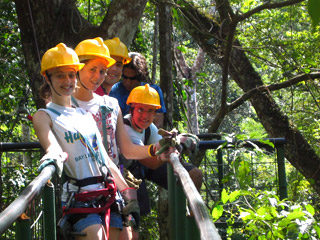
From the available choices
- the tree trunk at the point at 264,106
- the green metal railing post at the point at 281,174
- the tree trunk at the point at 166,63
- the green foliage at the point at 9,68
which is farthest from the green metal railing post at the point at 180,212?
the green foliage at the point at 9,68

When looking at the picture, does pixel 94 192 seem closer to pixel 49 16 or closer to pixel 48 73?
pixel 48 73

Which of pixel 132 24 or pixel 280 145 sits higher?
pixel 132 24

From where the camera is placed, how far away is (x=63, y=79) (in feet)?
9.35

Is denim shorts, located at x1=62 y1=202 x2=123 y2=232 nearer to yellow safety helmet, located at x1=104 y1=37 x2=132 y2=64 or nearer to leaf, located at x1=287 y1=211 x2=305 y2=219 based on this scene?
leaf, located at x1=287 y1=211 x2=305 y2=219

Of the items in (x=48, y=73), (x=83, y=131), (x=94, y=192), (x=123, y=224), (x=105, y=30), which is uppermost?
(x=105, y=30)

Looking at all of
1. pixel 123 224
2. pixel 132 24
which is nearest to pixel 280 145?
pixel 132 24

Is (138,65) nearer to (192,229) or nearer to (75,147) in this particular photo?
(75,147)

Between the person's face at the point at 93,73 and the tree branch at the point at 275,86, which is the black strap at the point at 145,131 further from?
the tree branch at the point at 275,86

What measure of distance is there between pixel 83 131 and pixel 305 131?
6475 mm

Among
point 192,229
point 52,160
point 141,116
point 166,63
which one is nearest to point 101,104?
point 141,116

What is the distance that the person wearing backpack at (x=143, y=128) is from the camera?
3.50m

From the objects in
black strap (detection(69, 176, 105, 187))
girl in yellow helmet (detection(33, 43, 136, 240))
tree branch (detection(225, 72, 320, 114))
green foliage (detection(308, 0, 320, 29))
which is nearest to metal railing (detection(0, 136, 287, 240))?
girl in yellow helmet (detection(33, 43, 136, 240))

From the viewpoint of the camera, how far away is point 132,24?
4.54m

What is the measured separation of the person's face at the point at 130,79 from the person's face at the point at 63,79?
108 cm
